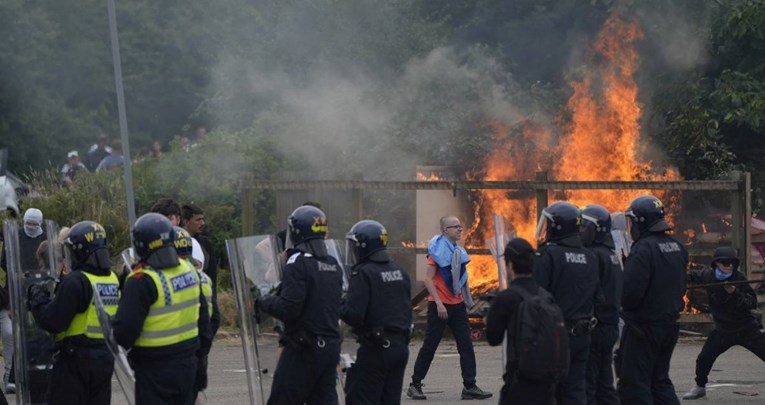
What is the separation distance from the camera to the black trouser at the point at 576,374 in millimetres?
9305

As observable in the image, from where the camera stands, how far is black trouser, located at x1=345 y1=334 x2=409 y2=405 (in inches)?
354

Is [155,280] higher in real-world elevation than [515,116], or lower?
lower

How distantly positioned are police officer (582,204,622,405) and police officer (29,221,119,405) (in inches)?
138

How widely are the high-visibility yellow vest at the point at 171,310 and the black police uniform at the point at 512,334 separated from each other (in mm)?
1691

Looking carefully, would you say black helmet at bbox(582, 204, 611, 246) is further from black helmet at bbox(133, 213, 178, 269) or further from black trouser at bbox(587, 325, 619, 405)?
black helmet at bbox(133, 213, 178, 269)

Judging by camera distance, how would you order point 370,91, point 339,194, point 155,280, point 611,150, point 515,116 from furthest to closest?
point 370,91, point 515,116, point 611,150, point 339,194, point 155,280

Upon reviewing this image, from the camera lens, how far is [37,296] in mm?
8367

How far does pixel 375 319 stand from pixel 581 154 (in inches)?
411

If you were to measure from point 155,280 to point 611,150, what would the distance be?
1236cm

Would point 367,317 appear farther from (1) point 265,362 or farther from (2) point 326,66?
(2) point 326,66

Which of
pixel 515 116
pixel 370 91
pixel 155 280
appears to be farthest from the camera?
pixel 370 91

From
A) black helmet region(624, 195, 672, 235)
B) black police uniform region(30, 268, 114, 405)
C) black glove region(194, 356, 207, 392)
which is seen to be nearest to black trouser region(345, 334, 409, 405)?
black glove region(194, 356, 207, 392)

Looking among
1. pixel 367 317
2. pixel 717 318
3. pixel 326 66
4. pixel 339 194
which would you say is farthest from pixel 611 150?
pixel 367 317

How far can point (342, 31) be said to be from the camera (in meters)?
27.4
